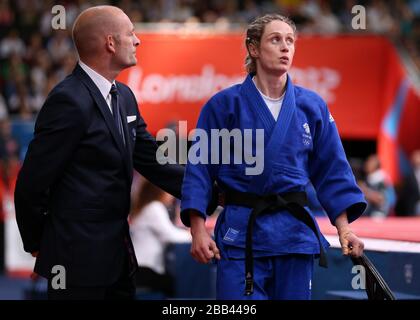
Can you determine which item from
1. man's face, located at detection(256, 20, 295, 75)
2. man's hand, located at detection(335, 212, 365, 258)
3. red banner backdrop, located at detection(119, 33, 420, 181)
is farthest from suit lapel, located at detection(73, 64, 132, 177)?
red banner backdrop, located at detection(119, 33, 420, 181)

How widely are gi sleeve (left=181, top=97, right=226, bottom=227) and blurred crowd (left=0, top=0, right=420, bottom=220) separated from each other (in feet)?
31.0

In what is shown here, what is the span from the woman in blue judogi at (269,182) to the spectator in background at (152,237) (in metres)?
3.15

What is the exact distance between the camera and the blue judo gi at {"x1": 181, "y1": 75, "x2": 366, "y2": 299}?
12.9ft

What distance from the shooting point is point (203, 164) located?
13.3 ft

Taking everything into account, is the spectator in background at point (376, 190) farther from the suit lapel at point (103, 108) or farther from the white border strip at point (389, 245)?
the suit lapel at point (103, 108)

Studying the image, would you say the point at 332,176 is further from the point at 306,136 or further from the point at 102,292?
the point at 102,292

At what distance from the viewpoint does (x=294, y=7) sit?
1519 centimetres

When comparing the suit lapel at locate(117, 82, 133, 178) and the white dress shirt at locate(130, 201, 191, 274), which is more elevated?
the suit lapel at locate(117, 82, 133, 178)

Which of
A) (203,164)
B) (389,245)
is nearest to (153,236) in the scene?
(389,245)

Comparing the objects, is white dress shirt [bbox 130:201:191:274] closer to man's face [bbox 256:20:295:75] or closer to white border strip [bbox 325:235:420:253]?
white border strip [bbox 325:235:420:253]
